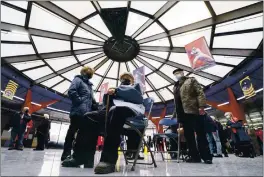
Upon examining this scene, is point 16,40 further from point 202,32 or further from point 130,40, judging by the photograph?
point 202,32

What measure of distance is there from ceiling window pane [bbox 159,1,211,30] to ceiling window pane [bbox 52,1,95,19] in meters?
3.03

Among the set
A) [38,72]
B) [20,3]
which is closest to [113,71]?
[38,72]

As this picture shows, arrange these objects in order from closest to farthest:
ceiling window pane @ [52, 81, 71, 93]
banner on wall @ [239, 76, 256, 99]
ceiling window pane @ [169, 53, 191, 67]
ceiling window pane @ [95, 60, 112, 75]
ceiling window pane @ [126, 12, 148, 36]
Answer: ceiling window pane @ [126, 12, 148, 36] → banner on wall @ [239, 76, 256, 99] → ceiling window pane @ [169, 53, 191, 67] → ceiling window pane @ [95, 60, 112, 75] → ceiling window pane @ [52, 81, 71, 93]

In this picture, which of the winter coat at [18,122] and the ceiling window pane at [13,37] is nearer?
the winter coat at [18,122]

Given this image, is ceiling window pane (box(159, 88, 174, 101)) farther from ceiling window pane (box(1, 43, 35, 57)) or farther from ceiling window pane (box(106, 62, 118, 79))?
ceiling window pane (box(1, 43, 35, 57))

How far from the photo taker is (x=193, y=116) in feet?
12.6

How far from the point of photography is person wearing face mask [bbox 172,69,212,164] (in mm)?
3682

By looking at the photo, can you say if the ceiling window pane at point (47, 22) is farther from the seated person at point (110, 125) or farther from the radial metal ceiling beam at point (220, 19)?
the seated person at point (110, 125)

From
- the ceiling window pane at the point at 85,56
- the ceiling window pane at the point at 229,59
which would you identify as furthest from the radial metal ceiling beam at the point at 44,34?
the ceiling window pane at the point at 229,59

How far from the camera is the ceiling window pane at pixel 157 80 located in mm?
12692

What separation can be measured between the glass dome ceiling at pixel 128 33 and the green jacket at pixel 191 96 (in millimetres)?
4220

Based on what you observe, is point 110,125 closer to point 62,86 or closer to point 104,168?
point 104,168

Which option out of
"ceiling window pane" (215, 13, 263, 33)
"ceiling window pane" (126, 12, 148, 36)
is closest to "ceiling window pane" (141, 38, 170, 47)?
"ceiling window pane" (126, 12, 148, 36)

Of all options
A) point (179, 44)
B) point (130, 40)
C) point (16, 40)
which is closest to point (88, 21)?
point (130, 40)
